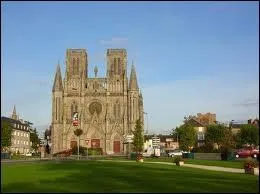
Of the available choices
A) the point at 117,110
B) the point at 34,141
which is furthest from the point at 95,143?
the point at 34,141

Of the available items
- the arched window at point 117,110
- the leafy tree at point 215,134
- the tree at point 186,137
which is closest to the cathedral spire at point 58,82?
the arched window at point 117,110

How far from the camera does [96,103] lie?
130m

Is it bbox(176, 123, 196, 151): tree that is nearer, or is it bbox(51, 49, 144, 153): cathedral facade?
bbox(176, 123, 196, 151): tree

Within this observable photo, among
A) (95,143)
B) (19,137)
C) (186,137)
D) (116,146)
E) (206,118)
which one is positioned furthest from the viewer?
(206,118)

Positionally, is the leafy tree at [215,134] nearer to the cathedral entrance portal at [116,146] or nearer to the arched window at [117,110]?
the cathedral entrance portal at [116,146]

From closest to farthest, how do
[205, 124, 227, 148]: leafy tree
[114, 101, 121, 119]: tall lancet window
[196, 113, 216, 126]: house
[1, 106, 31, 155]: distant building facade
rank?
1. [205, 124, 227, 148]: leafy tree
2. [114, 101, 121, 119]: tall lancet window
3. [1, 106, 31, 155]: distant building facade
4. [196, 113, 216, 126]: house

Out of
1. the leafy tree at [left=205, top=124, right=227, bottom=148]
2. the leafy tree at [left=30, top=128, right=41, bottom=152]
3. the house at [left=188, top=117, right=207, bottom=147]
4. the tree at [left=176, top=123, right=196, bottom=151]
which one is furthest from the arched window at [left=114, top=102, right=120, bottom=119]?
the leafy tree at [left=30, top=128, right=41, bottom=152]

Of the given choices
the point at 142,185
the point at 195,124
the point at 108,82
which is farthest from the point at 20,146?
the point at 142,185

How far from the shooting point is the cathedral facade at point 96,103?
412ft

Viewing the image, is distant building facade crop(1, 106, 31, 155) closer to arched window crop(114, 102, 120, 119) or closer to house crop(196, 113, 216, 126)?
arched window crop(114, 102, 120, 119)

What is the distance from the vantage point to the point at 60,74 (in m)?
133

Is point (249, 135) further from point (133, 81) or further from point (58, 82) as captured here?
point (58, 82)

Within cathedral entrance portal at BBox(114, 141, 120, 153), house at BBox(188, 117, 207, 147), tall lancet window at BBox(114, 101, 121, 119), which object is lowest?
cathedral entrance portal at BBox(114, 141, 120, 153)

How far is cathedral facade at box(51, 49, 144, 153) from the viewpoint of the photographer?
12569cm
